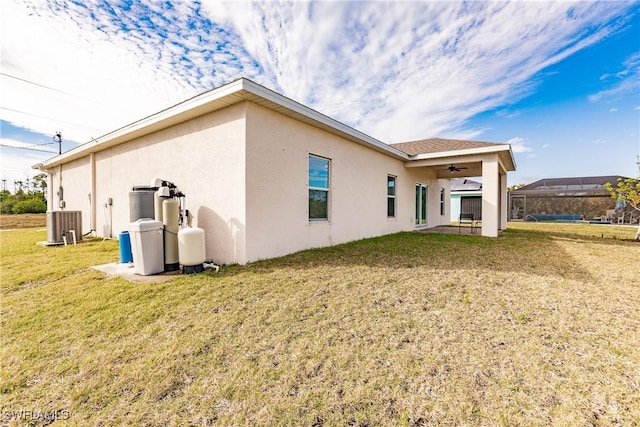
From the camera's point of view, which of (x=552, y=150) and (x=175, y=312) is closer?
(x=175, y=312)

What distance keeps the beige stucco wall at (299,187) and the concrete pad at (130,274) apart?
1340 millimetres

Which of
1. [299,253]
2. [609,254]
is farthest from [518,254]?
[299,253]

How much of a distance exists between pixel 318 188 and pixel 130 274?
417 cm

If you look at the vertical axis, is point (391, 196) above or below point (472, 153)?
below

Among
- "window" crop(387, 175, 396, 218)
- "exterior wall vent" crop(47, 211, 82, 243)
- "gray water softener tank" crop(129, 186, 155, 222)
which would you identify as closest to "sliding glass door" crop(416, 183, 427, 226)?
"window" crop(387, 175, 396, 218)

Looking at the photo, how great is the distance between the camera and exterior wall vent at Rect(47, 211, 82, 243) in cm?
740

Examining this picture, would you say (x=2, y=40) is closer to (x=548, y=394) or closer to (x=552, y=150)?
(x=548, y=394)

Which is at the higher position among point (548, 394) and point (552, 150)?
point (552, 150)

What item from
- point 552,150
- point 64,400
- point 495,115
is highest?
point 495,115

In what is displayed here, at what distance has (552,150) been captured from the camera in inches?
637

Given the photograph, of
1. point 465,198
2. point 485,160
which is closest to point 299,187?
point 485,160

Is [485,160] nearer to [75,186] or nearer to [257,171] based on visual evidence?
[257,171]

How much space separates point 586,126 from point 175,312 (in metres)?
17.7

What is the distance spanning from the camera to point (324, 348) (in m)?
2.31
